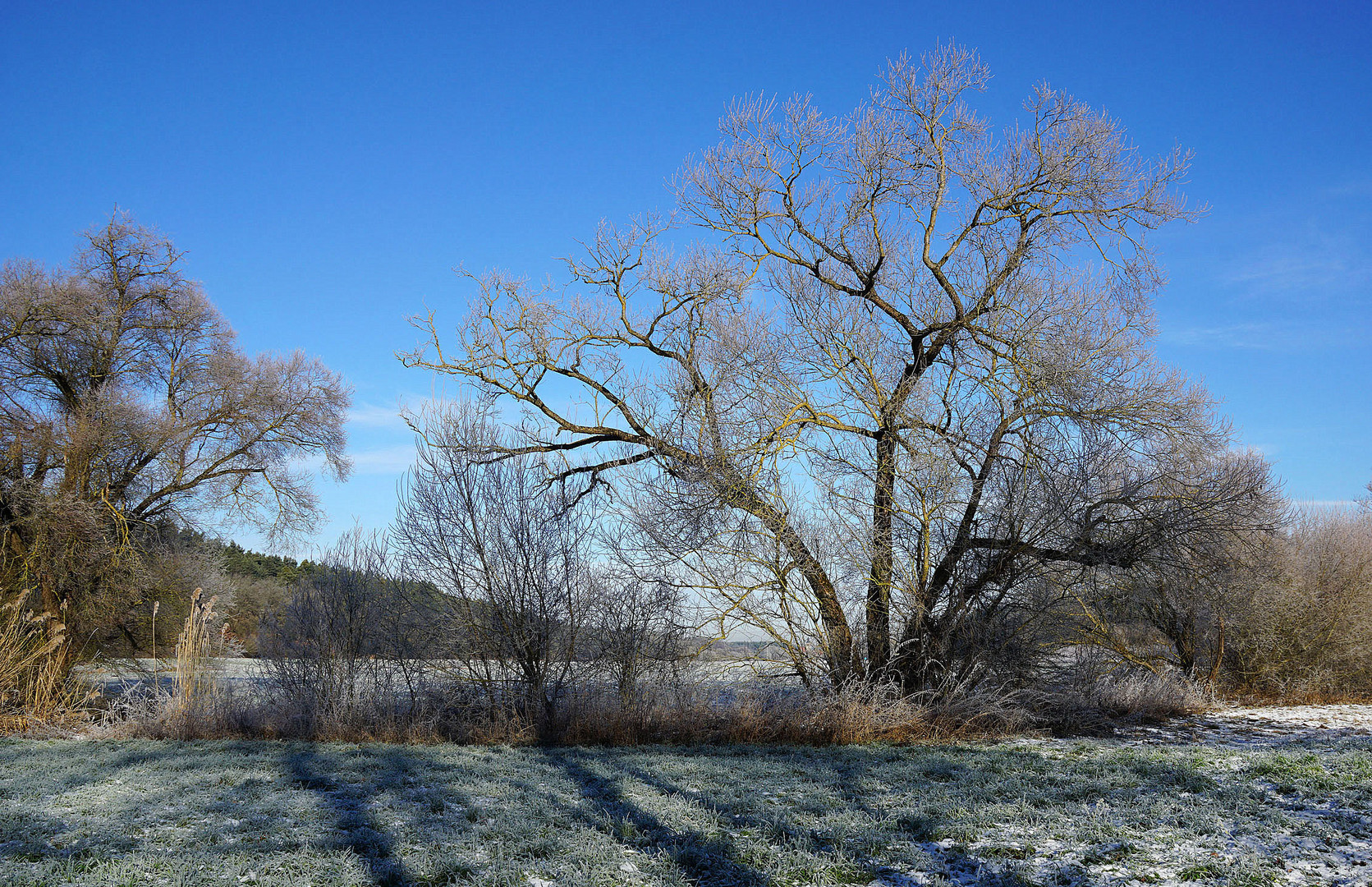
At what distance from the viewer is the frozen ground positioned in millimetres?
4449

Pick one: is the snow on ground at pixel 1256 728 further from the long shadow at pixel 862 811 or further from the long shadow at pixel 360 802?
the long shadow at pixel 360 802

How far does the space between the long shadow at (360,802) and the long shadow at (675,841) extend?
4.28ft

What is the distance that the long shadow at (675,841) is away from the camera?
14.7 ft

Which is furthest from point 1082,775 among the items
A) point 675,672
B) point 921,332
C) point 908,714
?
point 921,332

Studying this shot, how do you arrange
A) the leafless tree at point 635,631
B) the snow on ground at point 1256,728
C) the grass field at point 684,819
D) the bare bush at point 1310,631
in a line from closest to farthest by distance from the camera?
1. the grass field at point 684,819
2. the snow on ground at point 1256,728
3. the leafless tree at point 635,631
4. the bare bush at point 1310,631

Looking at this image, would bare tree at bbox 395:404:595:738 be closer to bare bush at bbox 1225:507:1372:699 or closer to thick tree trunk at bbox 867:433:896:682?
thick tree trunk at bbox 867:433:896:682

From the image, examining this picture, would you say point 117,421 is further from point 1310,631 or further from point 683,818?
point 1310,631

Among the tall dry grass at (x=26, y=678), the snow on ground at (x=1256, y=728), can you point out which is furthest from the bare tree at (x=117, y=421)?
the snow on ground at (x=1256, y=728)

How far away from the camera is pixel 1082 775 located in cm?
706

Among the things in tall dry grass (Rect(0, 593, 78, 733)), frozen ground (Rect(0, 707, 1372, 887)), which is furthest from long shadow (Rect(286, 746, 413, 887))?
tall dry grass (Rect(0, 593, 78, 733))

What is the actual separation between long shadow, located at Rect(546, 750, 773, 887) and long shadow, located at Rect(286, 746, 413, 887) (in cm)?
130

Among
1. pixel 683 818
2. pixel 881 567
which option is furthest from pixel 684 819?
pixel 881 567

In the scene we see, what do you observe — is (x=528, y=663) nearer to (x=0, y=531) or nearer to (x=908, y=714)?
(x=908, y=714)

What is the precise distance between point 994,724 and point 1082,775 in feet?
12.3
